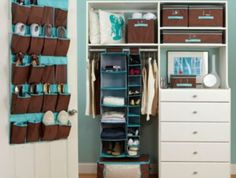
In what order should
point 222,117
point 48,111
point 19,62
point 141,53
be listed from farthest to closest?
1. point 141,53
2. point 222,117
3. point 48,111
4. point 19,62

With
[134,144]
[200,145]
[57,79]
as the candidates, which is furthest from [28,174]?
[200,145]

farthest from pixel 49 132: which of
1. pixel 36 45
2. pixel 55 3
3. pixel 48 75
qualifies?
pixel 55 3

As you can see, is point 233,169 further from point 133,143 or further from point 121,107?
point 121,107

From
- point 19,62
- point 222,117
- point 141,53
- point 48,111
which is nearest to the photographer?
point 19,62

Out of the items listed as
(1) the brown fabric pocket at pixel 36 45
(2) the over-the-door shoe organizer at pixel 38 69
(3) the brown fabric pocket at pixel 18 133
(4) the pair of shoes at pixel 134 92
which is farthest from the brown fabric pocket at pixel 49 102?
(4) the pair of shoes at pixel 134 92

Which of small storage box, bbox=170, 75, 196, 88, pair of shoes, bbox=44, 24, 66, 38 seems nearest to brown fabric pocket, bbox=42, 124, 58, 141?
pair of shoes, bbox=44, 24, 66, 38

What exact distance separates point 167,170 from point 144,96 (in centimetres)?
84

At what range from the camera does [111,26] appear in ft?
13.9

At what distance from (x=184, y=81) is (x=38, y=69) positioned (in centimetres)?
206

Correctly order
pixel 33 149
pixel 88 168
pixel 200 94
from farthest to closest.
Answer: pixel 88 168 < pixel 200 94 < pixel 33 149

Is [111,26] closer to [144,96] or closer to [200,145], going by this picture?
[144,96]

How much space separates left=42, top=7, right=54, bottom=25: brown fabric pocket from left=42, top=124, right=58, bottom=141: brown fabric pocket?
0.75 metres

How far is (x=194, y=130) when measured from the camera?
4008mm

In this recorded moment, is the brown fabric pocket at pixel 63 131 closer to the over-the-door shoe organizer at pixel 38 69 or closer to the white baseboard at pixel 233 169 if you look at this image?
the over-the-door shoe organizer at pixel 38 69
